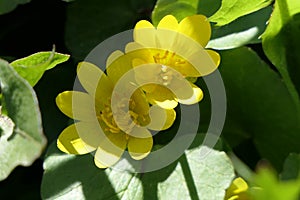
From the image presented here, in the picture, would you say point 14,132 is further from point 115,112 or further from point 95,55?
point 95,55

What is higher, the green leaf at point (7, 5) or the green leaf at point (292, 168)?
the green leaf at point (7, 5)

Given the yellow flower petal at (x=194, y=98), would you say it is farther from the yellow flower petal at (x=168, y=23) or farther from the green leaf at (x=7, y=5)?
the green leaf at (x=7, y=5)

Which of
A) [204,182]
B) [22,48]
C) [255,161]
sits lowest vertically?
[255,161]

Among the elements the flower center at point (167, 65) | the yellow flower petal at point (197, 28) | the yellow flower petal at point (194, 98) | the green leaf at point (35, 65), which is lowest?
the yellow flower petal at point (194, 98)

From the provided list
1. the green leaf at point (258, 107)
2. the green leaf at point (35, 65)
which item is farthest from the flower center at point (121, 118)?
the green leaf at point (258, 107)

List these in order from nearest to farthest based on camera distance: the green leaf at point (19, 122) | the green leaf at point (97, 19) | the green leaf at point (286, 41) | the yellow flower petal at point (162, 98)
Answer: the green leaf at point (19, 122)
the yellow flower petal at point (162, 98)
the green leaf at point (286, 41)
the green leaf at point (97, 19)

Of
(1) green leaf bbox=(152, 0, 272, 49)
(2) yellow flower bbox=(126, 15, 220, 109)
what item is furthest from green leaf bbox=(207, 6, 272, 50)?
(2) yellow flower bbox=(126, 15, 220, 109)

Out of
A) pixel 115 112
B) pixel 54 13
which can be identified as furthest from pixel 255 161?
pixel 54 13
